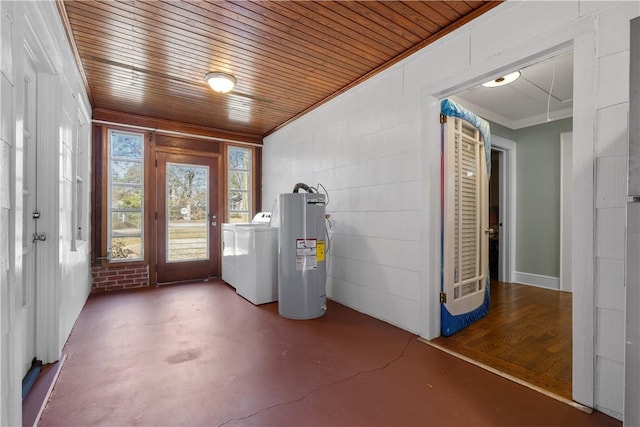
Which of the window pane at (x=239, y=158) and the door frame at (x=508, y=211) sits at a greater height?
the window pane at (x=239, y=158)

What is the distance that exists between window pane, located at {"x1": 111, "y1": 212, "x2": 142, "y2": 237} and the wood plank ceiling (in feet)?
5.27

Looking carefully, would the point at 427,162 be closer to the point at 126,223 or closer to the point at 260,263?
the point at 260,263

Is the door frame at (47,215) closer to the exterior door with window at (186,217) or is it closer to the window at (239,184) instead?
the exterior door with window at (186,217)

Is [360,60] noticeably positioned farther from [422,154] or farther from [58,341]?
[58,341]

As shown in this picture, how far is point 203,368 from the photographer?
7.09 ft

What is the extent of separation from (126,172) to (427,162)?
4.30m


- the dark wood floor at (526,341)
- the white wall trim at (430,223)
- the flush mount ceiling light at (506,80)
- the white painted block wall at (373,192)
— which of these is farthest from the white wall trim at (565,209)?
the white painted block wall at (373,192)

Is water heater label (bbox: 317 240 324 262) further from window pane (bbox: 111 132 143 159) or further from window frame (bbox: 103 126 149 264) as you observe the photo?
window pane (bbox: 111 132 143 159)

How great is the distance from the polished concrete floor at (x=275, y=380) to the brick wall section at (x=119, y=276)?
1395mm

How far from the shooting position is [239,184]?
5457 millimetres

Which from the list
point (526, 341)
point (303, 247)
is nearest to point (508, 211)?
point (526, 341)

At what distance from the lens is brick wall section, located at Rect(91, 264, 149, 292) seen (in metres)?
4.28

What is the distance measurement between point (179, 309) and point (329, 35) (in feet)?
10.8

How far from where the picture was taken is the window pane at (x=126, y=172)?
4438 mm
